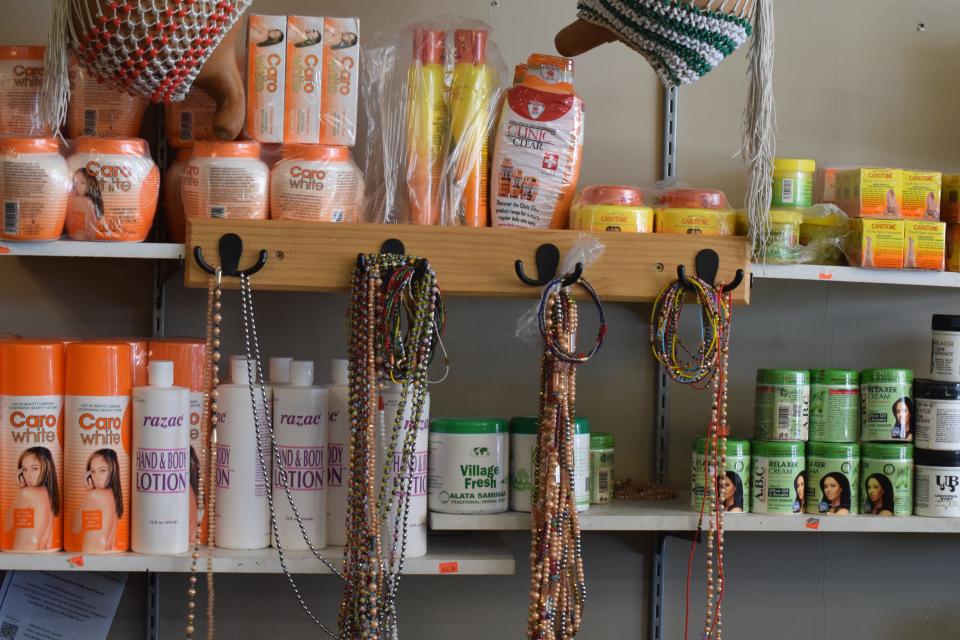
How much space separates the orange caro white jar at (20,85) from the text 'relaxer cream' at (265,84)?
27cm

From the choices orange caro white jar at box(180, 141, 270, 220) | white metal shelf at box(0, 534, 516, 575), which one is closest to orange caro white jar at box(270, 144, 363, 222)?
orange caro white jar at box(180, 141, 270, 220)

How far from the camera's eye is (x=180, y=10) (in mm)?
1060

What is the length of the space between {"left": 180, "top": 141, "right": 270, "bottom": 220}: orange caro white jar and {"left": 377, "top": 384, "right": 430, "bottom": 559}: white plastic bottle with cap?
0.97 feet

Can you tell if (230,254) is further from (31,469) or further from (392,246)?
(31,469)

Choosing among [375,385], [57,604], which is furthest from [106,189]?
[57,604]

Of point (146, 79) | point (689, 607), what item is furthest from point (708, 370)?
point (146, 79)

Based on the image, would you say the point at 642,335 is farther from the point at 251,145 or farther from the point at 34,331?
the point at 34,331

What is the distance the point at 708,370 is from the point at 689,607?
541mm

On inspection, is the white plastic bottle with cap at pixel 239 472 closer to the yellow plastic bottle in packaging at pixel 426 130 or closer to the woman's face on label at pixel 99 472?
the woman's face on label at pixel 99 472

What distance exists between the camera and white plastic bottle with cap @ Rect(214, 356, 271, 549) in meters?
1.32

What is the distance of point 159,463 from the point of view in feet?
4.22

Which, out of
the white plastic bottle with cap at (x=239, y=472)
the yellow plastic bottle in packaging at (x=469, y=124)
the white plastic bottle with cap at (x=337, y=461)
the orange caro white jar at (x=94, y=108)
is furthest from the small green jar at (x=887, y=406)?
the orange caro white jar at (x=94, y=108)

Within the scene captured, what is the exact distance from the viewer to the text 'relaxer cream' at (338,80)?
134 centimetres

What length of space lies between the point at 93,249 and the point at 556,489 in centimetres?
66
